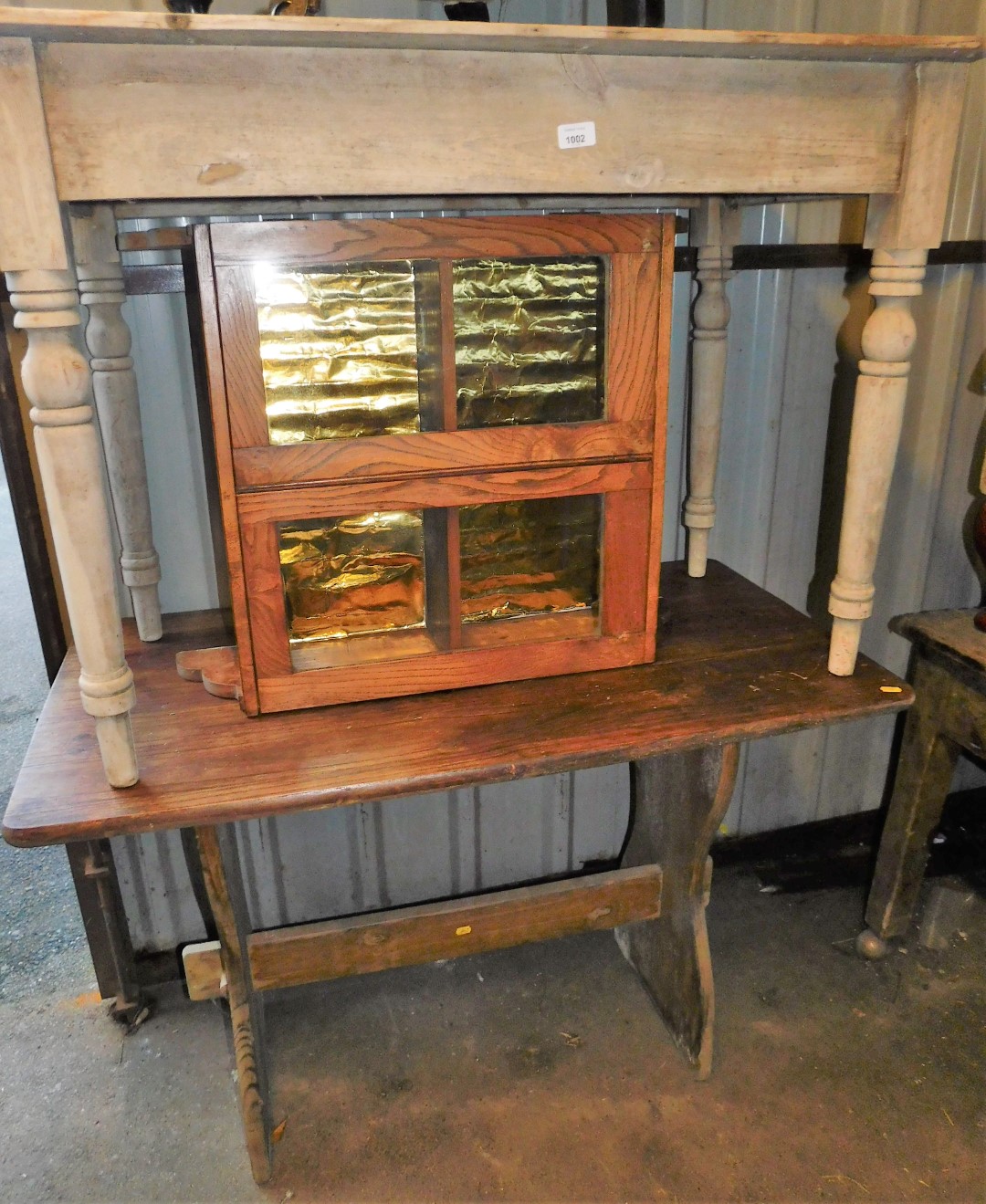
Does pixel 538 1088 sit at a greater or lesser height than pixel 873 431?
lesser

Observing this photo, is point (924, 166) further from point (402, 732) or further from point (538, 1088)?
point (538, 1088)

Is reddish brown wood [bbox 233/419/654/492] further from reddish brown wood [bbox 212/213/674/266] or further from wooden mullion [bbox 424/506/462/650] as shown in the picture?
reddish brown wood [bbox 212/213/674/266]

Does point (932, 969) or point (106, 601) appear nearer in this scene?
point (106, 601)

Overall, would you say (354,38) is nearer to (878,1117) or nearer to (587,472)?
(587,472)

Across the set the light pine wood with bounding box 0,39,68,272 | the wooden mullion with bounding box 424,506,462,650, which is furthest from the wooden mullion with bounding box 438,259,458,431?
the light pine wood with bounding box 0,39,68,272

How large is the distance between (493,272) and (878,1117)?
5.13 feet

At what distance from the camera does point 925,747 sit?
1.84 m

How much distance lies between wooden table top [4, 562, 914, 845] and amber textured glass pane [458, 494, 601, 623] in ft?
0.41

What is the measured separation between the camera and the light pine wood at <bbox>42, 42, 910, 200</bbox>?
95cm

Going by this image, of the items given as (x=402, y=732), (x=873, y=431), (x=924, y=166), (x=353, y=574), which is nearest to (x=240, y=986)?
(x=402, y=732)

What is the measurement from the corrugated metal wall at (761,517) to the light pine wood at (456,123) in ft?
2.08

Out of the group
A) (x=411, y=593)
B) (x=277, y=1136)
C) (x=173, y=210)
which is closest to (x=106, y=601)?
(x=411, y=593)

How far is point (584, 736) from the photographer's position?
1245mm

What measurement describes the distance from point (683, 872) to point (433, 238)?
119 cm
